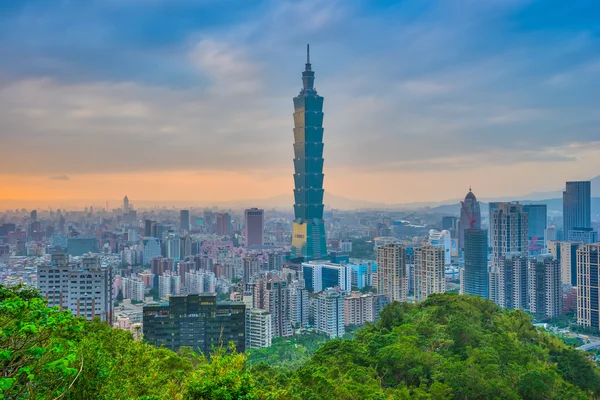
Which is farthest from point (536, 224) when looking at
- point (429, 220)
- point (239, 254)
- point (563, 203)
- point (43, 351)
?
point (43, 351)

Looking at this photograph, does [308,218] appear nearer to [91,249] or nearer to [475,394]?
[91,249]

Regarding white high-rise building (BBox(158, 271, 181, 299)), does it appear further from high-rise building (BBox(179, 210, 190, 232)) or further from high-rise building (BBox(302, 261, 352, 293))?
high-rise building (BBox(179, 210, 190, 232))

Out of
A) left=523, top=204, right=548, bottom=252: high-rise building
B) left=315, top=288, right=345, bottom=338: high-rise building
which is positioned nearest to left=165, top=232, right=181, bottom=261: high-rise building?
left=315, top=288, right=345, bottom=338: high-rise building

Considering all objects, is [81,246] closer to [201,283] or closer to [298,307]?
[201,283]

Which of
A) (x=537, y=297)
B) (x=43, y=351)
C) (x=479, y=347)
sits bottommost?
(x=537, y=297)

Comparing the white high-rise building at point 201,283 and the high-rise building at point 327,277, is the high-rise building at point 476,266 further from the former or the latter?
the white high-rise building at point 201,283

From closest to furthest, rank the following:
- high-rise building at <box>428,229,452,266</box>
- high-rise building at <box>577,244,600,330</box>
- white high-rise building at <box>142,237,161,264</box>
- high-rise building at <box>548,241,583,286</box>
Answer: high-rise building at <box>577,244,600,330</box> < high-rise building at <box>548,241,583,286</box> < white high-rise building at <box>142,237,161,264</box> < high-rise building at <box>428,229,452,266</box>
